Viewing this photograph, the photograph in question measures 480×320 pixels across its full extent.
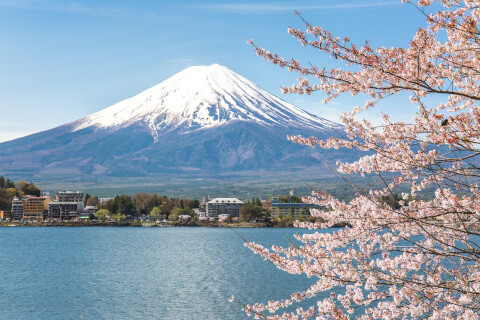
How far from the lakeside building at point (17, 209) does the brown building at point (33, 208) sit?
2.93 feet

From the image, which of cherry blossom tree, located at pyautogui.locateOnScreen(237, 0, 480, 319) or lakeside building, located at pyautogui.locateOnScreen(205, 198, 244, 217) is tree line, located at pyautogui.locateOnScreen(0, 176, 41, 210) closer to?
lakeside building, located at pyautogui.locateOnScreen(205, 198, 244, 217)

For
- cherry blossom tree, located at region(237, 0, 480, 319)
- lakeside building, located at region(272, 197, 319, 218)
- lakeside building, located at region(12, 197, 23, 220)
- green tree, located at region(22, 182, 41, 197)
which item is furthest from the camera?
green tree, located at region(22, 182, 41, 197)

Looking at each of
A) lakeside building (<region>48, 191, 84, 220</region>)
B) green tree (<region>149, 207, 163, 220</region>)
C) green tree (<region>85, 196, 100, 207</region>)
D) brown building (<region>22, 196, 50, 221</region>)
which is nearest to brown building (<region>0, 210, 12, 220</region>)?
brown building (<region>22, 196, 50, 221</region>)

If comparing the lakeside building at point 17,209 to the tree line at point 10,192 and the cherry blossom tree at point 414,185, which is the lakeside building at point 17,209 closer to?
the tree line at point 10,192

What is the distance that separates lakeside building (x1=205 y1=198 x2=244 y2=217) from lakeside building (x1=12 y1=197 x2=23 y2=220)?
43.3 m

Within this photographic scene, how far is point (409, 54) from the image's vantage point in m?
5.51

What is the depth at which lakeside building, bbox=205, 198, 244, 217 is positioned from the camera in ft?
431

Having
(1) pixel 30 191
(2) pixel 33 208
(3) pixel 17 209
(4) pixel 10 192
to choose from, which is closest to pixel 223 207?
(2) pixel 33 208

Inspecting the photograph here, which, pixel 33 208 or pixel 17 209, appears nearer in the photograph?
pixel 17 209

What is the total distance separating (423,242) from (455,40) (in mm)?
2221

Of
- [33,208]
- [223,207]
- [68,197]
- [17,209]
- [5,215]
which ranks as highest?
[68,197]

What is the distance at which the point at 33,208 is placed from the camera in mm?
122812

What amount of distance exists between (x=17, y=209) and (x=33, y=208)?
3.96 metres

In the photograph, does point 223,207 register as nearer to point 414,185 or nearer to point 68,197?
point 68,197
